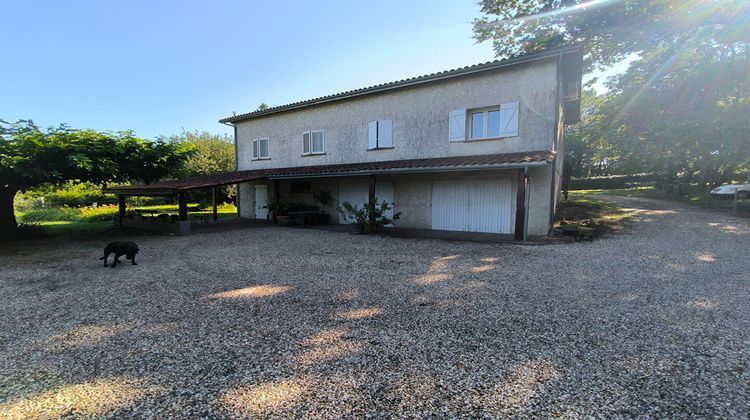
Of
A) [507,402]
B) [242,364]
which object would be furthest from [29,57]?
[507,402]

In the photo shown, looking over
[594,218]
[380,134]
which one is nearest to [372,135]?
[380,134]

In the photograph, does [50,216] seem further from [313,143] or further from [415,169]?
[415,169]

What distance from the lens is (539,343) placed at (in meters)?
3.61

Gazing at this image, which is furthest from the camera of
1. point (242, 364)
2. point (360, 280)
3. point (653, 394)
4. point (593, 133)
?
point (593, 133)

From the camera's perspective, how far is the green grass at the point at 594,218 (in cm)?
1184

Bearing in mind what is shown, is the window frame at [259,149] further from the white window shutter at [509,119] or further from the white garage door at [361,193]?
the white window shutter at [509,119]

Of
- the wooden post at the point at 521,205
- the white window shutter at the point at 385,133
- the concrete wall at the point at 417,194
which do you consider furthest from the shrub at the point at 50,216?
the wooden post at the point at 521,205

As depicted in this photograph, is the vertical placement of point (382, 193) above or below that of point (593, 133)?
below

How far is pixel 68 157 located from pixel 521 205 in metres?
13.3

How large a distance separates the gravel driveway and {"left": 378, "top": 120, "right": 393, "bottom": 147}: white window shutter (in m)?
7.41

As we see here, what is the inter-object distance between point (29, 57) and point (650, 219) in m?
24.9

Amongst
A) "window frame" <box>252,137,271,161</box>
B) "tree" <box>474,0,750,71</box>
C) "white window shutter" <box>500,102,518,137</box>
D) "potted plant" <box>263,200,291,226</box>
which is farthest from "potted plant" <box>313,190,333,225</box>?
"tree" <box>474,0,750,71</box>

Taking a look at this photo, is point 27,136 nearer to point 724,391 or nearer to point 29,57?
point 29,57

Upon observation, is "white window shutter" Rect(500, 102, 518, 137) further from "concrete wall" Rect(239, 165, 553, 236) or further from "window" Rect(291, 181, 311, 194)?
"window" Rect(291, 181, 311, 194)
